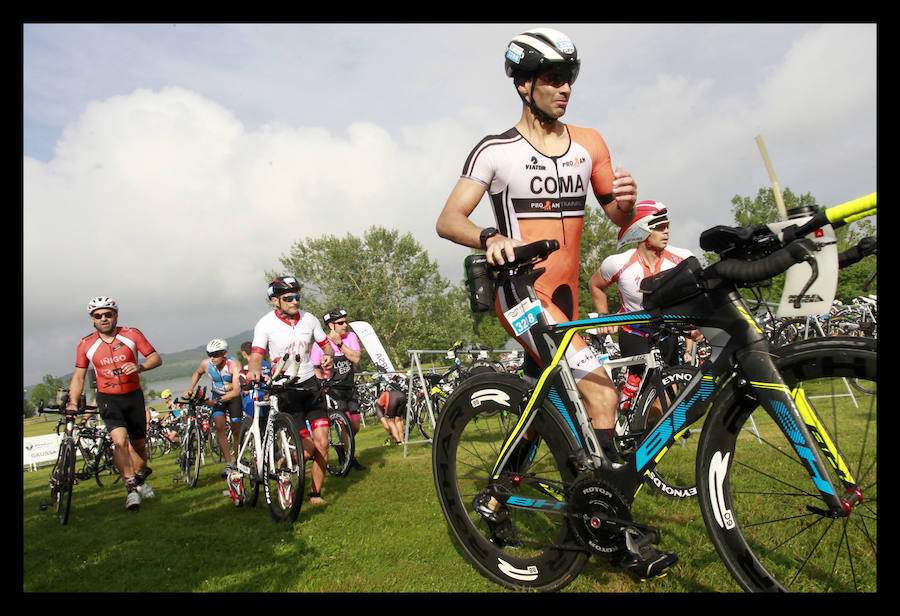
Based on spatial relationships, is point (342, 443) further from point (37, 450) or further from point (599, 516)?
point (37, 450)

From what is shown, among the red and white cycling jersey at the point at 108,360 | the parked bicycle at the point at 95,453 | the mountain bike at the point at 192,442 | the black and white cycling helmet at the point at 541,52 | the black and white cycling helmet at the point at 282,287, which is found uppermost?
the black and white cycling helmet at the point at 541,52

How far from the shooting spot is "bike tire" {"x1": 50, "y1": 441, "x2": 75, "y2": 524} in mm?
6438

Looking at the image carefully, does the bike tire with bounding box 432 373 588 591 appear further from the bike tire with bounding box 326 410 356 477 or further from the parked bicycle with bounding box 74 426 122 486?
the parked bicycle with bounding box 74 426 122 486

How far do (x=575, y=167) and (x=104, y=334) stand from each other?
667 cm

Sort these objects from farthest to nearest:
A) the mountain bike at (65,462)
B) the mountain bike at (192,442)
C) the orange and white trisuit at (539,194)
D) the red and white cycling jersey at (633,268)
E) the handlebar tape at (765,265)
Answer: the mountain bike at (192,442) < the mountain bike at (65,462) < the red and white cycling jersey at (633,268) < the orange and white trisuit at (539,194) < the handlebar tape at (765,265)

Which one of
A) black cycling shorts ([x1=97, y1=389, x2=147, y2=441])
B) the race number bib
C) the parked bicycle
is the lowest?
the parked bicycle

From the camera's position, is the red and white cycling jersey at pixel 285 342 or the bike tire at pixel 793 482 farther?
the red and white cycling jersey at pixel 285 342

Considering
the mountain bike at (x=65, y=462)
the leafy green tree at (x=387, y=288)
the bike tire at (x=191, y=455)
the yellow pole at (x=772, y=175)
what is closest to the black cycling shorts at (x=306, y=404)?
the mountain bike at (x=65, y=462)

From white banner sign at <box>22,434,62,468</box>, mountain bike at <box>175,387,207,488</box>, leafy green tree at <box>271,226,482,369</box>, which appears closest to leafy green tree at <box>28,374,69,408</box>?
leafy green tree at <box>271,226,482,369</box>

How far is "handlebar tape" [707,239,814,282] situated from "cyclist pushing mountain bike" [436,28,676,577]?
901 mm

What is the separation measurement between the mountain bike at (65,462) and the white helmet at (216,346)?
2618mm

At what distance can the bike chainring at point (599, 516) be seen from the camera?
A: 2355 millimetres

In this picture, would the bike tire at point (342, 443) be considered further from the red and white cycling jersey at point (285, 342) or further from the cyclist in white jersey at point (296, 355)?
the red and white cycling jersey at point (285, 342)

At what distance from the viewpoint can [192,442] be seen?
29.5 feet
